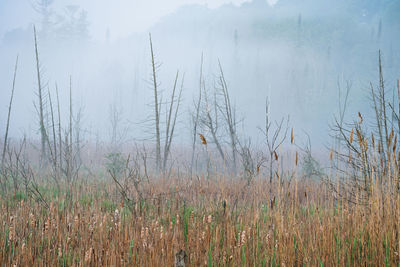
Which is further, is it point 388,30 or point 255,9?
point 255,9

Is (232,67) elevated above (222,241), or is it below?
above

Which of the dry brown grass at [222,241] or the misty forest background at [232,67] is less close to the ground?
the misty forest background at [232,67]

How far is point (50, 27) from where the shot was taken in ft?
184

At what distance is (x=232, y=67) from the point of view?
111 metres

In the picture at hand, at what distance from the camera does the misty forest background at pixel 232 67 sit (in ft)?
228

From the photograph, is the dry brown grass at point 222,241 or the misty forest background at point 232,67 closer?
the dry brown grass at point 222,241

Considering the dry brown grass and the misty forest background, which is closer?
the dry brown grass

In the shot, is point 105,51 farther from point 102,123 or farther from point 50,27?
point 50,27

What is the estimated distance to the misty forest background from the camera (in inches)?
2741

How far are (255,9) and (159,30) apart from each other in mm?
60140

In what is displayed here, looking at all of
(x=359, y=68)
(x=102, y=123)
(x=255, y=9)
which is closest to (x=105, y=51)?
(x=102, y=123)

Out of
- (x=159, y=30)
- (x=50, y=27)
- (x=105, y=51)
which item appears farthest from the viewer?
(x=159, y=30)

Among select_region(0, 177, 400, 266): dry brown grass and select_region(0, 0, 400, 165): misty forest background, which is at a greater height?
select_region(0, 0, 400, 165): misty forest background

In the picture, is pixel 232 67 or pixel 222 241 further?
pixel 232 67
